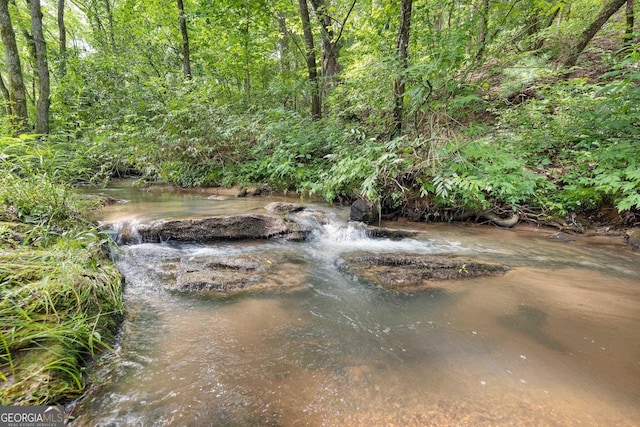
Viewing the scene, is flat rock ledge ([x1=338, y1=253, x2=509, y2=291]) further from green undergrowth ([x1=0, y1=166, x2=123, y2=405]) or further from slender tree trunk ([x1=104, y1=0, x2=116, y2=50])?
slender tree trunk ([x1=104, y1=0, x2=116, y2=50])

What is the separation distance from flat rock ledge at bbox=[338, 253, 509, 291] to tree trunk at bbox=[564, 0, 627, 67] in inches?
274

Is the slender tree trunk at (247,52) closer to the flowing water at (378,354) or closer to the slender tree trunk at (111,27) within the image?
the slender tree trunk at (111,27)

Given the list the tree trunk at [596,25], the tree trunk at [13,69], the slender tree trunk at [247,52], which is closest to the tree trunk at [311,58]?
the slender tree trunk at [247,52]

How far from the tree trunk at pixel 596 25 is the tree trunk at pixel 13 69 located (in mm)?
14128

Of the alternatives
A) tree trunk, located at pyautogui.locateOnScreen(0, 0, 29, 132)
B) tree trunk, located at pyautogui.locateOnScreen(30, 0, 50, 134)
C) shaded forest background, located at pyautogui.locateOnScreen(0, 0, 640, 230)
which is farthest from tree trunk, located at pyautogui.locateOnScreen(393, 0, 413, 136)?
tree trunk, located at pyautogui.locateOnScreen(30, 0, 50, 134)

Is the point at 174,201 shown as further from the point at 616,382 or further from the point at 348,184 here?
the point at 616,382

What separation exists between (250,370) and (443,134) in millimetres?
4690

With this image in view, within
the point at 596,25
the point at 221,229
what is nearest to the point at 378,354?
the point at 221,229

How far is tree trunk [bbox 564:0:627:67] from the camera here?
21.4 ft

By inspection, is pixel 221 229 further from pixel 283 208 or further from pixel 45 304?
pixel 45 304

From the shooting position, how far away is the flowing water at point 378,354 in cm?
171

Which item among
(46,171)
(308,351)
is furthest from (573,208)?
Result: (46,171)

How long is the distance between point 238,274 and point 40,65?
414 inches

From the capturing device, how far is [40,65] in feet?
28.8
